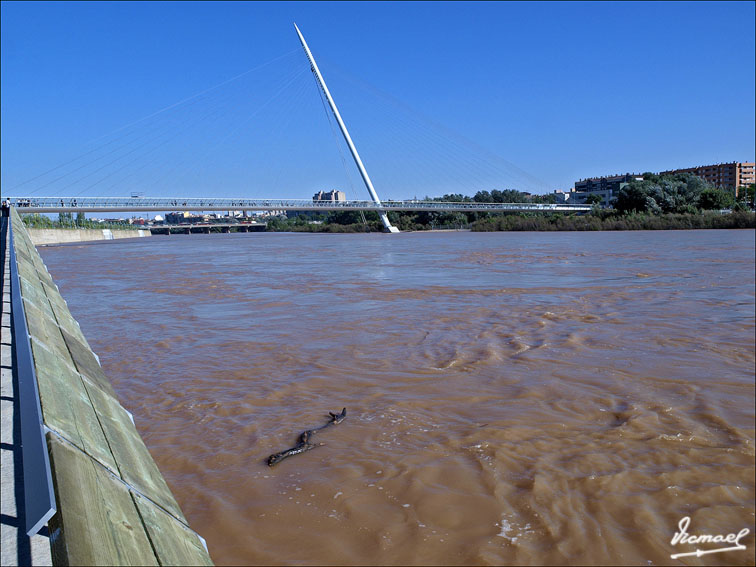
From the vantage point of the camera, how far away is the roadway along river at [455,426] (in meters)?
1.56

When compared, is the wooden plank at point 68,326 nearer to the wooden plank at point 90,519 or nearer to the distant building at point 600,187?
the wooden plank at point 90,519

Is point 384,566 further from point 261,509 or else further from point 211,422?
point 211,422

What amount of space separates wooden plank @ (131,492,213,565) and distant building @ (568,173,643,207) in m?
77.4

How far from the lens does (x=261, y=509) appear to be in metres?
1.73

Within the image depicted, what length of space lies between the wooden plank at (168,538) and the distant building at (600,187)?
254 ft

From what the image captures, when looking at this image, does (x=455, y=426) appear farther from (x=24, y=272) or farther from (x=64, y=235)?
(x=64, y=235)

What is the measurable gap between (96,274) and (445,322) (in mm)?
9113

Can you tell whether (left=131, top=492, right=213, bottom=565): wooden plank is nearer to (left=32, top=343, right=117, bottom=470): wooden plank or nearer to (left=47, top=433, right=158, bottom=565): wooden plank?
(left=47, top=433, right=158, bottom=565): wooden plank

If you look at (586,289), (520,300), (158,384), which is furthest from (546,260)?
(158,384)

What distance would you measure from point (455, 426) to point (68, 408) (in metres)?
1.60

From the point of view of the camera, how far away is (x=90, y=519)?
70cm

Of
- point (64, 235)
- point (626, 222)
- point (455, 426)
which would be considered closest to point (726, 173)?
point (626, 222)

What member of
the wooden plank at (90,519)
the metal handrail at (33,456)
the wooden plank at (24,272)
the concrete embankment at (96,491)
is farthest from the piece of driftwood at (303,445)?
the wooden plank at (24,272)

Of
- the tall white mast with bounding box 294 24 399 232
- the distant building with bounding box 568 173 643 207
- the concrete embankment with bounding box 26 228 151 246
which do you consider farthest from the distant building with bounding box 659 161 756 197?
the concrete embankment with bounding box 26 228 151 246
